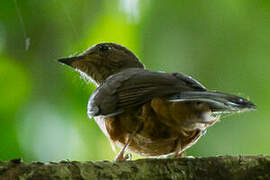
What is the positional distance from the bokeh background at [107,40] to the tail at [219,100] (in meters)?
1.25

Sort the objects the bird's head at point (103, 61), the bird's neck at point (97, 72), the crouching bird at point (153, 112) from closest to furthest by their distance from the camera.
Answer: the crouching bird at point (153, 112) → the bird's head at point (103, 61) → the bird's neck at point (97, 72)

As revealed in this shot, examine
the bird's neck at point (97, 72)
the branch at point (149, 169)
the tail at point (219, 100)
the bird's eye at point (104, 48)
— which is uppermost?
the bird's eye at point (104, 48)

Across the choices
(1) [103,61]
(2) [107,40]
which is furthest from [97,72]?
(2) [107,40]

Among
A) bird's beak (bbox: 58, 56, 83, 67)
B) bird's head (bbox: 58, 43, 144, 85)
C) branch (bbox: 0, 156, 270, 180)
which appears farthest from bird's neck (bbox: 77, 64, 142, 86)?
branch (bbox: 0, 156, 270, 180)

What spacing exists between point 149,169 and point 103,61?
2725mm

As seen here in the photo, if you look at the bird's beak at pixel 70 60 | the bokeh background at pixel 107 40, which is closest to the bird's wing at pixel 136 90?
the bokeh background at pixel 107 40

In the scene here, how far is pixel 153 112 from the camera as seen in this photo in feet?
12.5

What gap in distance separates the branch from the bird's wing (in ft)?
3.18

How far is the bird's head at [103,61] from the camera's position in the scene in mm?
5168

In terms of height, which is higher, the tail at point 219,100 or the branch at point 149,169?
the tail at point 219,100

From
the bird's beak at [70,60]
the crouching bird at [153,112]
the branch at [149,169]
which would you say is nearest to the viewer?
the branch at [149,169]

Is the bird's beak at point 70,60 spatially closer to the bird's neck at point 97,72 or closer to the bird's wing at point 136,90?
the bird's neck at point 97,72

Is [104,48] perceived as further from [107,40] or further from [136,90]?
[136,90]

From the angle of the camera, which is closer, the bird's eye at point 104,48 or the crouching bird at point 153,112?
the crouching bird at point 153,112
